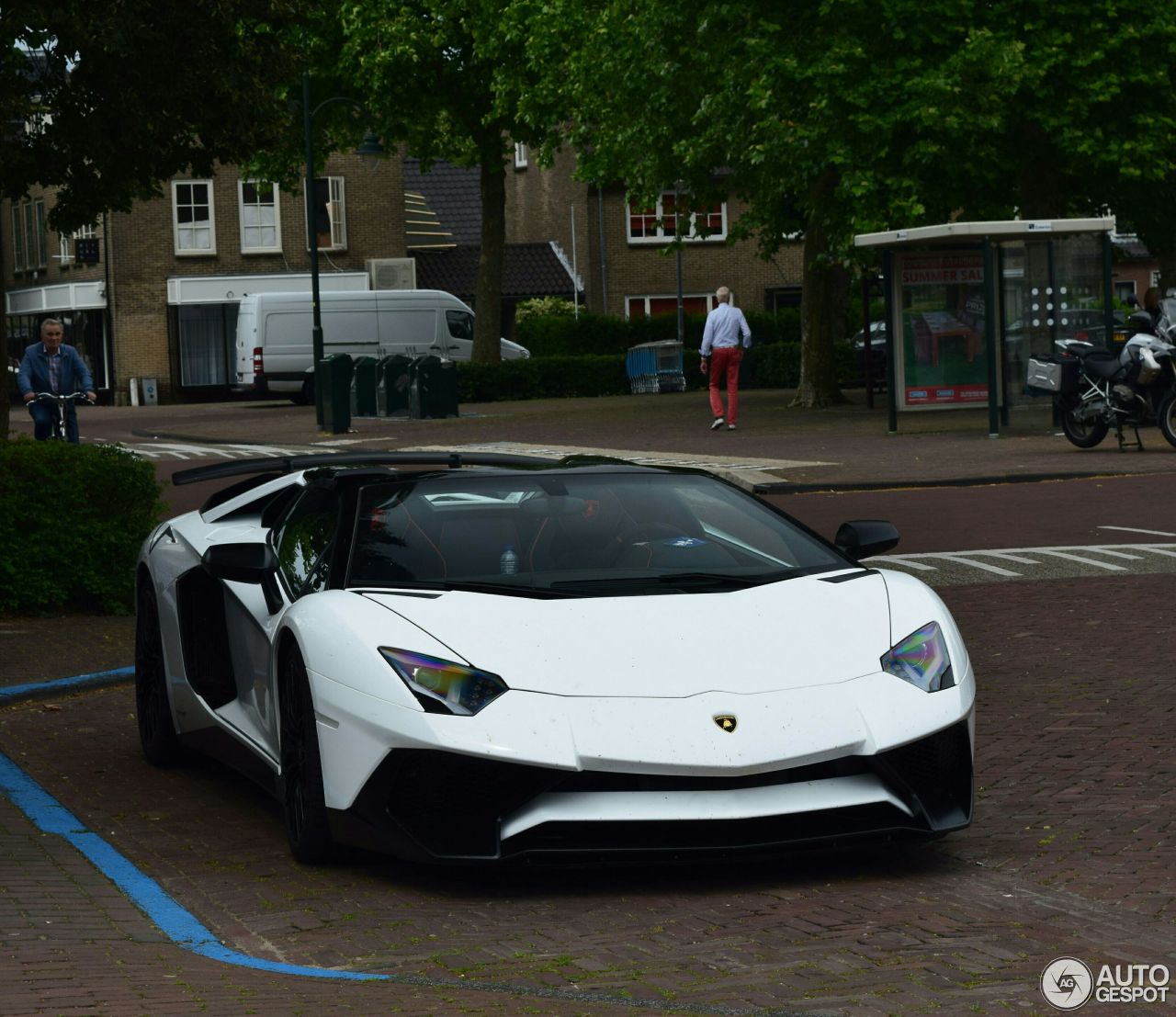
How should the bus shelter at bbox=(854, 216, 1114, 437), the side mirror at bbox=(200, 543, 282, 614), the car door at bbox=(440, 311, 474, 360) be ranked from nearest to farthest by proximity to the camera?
the side mirror at bbox=(200, 543, 282, 614)
the bus shelter at bbox=(854, 216, 1114, 437)
the car door at bbox=(440, 311, 474, 360)

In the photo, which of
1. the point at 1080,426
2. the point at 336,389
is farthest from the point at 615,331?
the point at 1080,426

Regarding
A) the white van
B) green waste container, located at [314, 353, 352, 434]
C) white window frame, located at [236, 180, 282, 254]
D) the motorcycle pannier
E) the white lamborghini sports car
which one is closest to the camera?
the white lamborghini sports car

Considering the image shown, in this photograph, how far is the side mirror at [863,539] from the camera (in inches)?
266

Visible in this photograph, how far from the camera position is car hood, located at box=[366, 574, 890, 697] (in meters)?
5.53

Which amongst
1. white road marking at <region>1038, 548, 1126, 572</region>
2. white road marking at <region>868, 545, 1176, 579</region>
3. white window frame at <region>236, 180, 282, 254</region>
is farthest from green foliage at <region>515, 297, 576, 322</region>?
white road marking at <region>1038, 548, 1126, 572</region>

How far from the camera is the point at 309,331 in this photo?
47.6m

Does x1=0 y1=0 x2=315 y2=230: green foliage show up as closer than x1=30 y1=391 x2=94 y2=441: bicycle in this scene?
Yes

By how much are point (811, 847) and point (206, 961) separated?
1615mm

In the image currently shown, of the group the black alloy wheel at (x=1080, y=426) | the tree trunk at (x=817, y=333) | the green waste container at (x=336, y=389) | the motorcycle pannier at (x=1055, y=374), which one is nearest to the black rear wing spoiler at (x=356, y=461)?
the black alloy wheel at (x=1080, y=426)

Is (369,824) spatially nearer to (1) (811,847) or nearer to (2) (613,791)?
(2) (613,791)

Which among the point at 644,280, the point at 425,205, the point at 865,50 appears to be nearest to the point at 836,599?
the point at 865,50

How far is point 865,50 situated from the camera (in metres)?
29.1

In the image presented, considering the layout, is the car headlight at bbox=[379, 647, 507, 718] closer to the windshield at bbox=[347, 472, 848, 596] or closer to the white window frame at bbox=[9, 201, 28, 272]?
the windshield at bbox=[347, 472, 848, 596]

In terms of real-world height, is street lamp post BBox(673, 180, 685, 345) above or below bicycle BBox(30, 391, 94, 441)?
above
